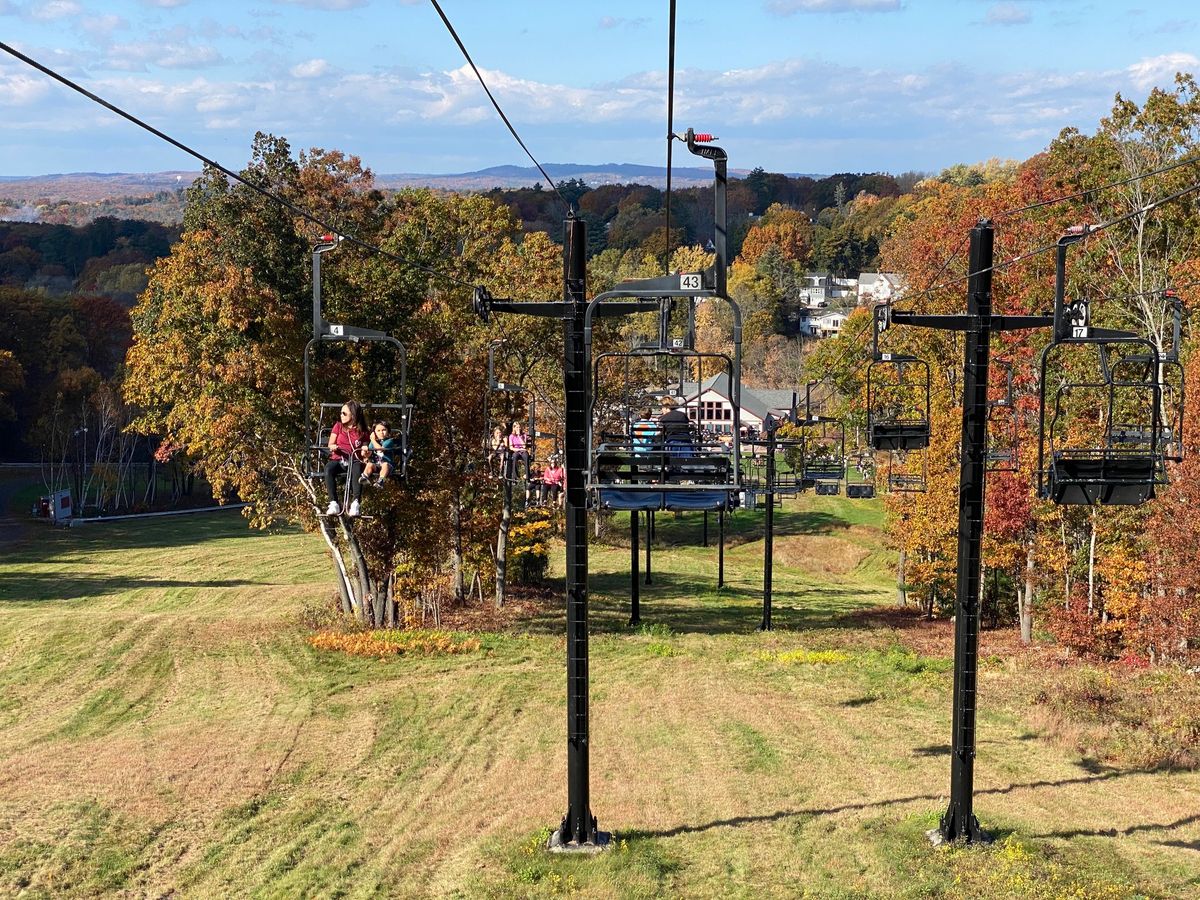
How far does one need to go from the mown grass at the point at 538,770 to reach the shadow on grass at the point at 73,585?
20.6ft

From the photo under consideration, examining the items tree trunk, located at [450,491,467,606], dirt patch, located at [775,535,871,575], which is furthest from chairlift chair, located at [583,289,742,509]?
dirt patch, located at [775,535,871,575]

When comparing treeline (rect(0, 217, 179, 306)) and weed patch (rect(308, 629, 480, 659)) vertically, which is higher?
treeline (rect(0, 217, 179, 306))

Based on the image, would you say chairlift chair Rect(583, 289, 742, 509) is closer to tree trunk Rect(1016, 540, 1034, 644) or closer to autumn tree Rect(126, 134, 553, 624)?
autumn tree Rect(126, 134, 553, 624)

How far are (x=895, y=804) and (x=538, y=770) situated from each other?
6.19 meters

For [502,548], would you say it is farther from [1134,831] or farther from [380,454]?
[1134,831]

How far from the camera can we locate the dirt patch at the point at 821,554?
205 feet

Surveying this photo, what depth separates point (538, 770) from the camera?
65.8 ft

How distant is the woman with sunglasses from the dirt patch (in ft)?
154

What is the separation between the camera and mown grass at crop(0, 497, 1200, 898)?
1510 cm

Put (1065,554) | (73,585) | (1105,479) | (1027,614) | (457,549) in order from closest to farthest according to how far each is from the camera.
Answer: (1105,479)
(1065,554)
(457,549)
(1027,614)
(73,585)

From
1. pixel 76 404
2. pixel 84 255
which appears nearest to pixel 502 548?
pixel 76 404

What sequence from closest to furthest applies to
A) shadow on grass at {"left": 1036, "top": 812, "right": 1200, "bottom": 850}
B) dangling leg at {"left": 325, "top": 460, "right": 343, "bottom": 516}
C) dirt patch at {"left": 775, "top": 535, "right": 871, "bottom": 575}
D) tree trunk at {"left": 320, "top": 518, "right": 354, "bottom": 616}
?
shadow on grass at {"left": 1036, "top": 812, "right": 1200, "bottom": 850}
dangling leg at {"left": 325, "top": 460, "right": 343, "bottom": 516}
tree trunk at {"left": 320, "top": 518, "right": 354, "bottom": 616}
dirt patch at {"left": 775, "top": 535, "right": 871, "bottom": 575}

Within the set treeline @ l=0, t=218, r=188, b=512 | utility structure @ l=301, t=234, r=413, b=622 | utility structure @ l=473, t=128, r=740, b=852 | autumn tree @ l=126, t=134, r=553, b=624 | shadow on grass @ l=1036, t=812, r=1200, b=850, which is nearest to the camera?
utility structure @ l=473, t=128, r=740, b=852

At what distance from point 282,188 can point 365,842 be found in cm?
2169
